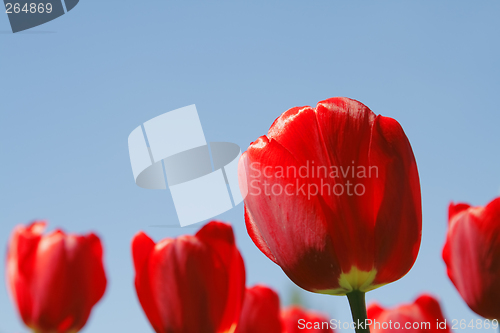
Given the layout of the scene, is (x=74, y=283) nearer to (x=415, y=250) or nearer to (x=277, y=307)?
(x=277, y=307)

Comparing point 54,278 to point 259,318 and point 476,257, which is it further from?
point 476,257

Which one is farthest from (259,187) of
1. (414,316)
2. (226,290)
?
(414,316)

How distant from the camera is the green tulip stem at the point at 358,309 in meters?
0.48

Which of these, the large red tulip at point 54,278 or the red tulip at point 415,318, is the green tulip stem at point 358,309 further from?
the large red tulip at point 54,278

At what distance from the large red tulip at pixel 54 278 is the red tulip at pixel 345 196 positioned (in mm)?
837

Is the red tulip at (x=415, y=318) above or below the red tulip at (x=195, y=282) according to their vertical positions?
below

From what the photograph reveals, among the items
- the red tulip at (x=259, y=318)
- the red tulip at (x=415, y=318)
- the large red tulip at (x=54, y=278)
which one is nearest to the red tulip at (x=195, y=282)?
the red tulip at (x=259, y=318)

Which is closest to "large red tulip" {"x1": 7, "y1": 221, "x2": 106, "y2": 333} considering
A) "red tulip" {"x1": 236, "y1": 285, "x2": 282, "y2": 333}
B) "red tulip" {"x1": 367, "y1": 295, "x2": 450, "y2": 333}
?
"red tulip" {"x1": 236, "y1": 285, "x2": 282, "y2": 333}

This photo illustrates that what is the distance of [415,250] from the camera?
0.55 m

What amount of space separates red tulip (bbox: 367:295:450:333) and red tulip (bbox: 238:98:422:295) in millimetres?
388

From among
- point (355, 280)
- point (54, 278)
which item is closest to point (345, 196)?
point (355, 280)

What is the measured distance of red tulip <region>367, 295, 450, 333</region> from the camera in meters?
0.89

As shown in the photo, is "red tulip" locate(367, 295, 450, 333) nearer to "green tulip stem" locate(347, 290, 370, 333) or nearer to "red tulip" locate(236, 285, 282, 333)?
"red tulip" locate(236, 285, 282, 333)

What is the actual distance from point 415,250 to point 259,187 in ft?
0.61
